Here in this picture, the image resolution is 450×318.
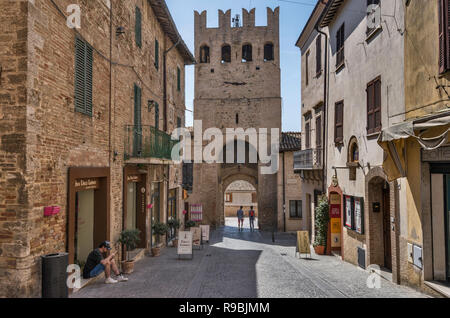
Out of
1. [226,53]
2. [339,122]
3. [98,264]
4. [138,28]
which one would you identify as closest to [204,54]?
[226,53]

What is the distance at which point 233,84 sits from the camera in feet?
101

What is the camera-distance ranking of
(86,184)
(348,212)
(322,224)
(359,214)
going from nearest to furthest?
(86,184)
(359,214)
(348,212)
(322,224)

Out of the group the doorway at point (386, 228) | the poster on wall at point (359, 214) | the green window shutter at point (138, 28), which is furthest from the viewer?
the green window shutter at point (138, 28)

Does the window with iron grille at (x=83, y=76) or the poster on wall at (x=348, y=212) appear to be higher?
the window with iron grille at (x=83, y=76)

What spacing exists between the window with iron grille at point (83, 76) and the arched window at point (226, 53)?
23.3m

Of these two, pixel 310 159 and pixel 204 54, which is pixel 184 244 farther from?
pixel 204 54

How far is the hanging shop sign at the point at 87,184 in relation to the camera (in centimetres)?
865

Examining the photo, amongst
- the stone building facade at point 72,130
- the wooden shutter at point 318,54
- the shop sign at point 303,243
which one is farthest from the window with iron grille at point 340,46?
the stone building facade at point 72,130

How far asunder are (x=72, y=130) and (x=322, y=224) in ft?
34.5

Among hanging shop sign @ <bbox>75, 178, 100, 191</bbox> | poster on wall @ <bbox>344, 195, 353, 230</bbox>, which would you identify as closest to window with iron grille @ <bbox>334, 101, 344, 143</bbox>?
poster on wall @ <bbox>344, 195, 353, 230</bbox>

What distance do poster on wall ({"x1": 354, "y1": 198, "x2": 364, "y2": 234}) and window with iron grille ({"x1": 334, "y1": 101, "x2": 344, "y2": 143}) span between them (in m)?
2.60

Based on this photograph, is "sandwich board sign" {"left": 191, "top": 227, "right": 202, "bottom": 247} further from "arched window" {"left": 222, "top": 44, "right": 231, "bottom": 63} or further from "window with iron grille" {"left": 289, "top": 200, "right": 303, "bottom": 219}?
"arched window" {"left": 222, "top": 44, "right": 231, "bottom": 63}

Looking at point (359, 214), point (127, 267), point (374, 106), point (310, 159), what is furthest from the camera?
point (310, 159)

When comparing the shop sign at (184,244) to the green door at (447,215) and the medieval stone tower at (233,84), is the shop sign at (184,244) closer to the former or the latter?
the green door at (447,215)
